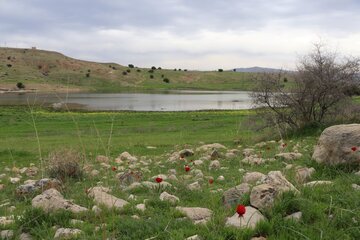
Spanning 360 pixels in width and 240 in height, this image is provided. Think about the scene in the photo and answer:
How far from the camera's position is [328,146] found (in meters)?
8.19

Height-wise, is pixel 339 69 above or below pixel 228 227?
above

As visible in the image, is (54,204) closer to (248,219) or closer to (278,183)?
(248,219)

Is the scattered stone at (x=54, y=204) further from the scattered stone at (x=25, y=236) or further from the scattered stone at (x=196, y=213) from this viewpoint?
the scattered stone at (x=196, y=213)

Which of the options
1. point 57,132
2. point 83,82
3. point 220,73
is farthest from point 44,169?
point 220,73

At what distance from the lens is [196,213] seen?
5.55m

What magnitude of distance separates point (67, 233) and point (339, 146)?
5.31m

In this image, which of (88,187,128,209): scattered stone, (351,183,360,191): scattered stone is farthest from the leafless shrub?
(351,183,360,191): scattered stone

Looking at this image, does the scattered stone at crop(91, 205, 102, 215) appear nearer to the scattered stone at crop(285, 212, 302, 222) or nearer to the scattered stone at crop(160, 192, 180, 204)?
the scattered stone at crop(160, 192, 180, 204)

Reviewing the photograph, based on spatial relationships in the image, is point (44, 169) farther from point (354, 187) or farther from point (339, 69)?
point (339, 69)

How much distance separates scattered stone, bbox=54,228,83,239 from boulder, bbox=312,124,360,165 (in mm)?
5018

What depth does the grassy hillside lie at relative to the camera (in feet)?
356

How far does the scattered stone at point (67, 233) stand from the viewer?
16.1 ft

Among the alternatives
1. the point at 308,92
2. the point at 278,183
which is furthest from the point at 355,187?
the point at 308,92

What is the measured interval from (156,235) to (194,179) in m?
3.93
